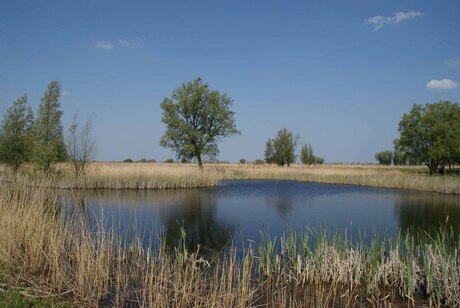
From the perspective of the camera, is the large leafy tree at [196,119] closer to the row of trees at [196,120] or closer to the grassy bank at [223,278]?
the row of trees at [196,120]

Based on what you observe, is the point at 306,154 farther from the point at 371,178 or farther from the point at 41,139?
the point at 41,139

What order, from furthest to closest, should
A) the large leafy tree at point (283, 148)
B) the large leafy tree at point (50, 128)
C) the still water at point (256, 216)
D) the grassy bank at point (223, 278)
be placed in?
the large leafy tree at point (283, 148) → the large leafy tree at point (50, 128) → the still water at point (256, 216) → the grassy bank at point (223, 278)

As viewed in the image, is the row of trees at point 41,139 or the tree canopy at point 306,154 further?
the tree canopy at point 306,154

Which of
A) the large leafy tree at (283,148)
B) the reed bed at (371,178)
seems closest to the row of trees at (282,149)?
the large leafy tree at (283,148)

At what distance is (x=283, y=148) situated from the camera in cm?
6353

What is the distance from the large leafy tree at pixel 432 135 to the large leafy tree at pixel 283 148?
76.6 ft

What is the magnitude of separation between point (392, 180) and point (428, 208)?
12013mm

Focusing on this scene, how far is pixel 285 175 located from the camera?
3912 cm

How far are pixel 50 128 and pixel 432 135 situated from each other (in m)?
37.4

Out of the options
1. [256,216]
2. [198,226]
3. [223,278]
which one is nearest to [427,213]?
[256,216]

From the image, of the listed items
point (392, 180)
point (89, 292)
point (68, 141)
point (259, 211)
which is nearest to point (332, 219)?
point (259, 211)

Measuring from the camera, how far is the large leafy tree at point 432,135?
118 ft

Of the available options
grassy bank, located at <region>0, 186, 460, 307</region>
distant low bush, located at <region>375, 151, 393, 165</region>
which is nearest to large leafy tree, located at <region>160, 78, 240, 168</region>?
grassy bank, located at <region>0, 186, 460, 307</region>

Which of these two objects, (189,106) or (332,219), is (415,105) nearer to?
(189,106)
